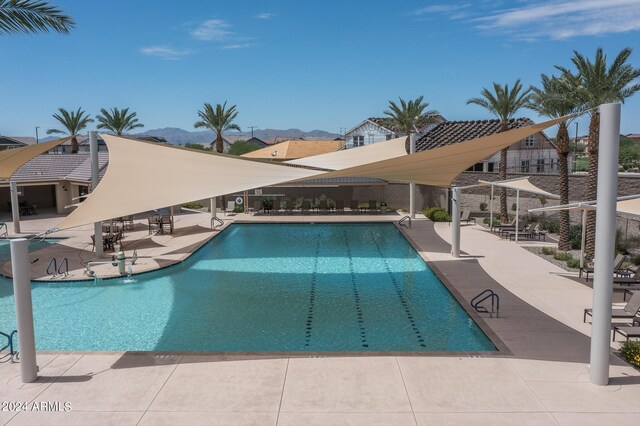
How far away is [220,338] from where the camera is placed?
31.4ft

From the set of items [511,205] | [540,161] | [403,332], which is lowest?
[403,332]

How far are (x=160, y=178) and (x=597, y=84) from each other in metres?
12.6

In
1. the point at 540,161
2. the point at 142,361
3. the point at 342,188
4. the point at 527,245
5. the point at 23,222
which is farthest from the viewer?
the point at 540,161

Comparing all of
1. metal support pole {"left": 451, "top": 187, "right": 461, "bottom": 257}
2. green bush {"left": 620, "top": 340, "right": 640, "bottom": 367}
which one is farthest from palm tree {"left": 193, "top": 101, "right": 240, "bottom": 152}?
green bush {"left": 620, "top": 340, "right": 640, "bottom": 367}

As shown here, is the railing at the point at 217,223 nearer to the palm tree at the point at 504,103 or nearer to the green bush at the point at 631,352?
the palm tree at the point at 504,103

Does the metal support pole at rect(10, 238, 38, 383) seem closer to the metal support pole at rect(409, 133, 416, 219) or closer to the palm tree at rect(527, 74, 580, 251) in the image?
the palm tree at rect(527, 74, 580, 251)

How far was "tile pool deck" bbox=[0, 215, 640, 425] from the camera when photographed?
617 cm

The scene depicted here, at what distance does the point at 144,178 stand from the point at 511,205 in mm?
20346

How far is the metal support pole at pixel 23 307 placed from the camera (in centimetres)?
700

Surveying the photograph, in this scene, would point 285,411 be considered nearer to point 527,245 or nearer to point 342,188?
point 527,245

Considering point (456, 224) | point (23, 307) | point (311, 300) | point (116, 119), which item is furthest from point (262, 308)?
point (116, 119)

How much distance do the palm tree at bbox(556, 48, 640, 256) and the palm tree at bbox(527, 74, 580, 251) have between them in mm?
317

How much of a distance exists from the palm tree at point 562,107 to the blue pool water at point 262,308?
16.1 ft

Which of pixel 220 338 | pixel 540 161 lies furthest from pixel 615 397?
pixel 540 161
